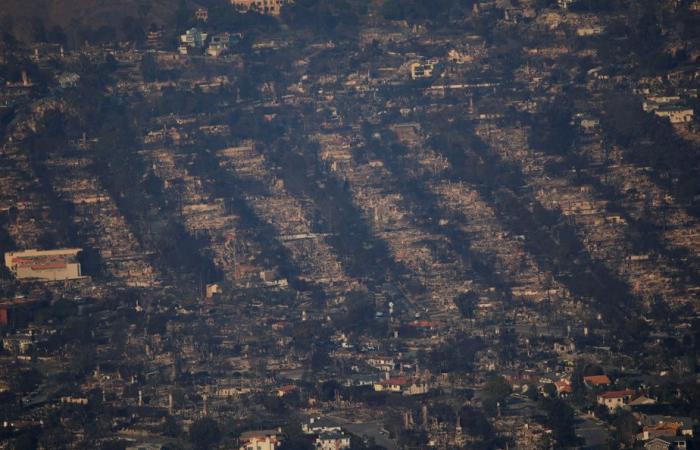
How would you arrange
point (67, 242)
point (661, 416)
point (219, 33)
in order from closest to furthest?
point (661, 416) < point (67, 242) < point (219, 33)

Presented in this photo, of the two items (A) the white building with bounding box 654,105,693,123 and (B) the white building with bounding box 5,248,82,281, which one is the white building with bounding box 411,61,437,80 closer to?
(A) the white building with bounding box 654,105,693,123

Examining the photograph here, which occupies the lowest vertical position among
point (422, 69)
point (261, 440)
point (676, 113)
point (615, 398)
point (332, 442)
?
point (422, 69)

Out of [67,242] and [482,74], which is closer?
[67,242]

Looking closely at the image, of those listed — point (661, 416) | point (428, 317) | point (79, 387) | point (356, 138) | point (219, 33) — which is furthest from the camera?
point (219, 33)

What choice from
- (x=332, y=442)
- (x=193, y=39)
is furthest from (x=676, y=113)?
(x=332, y=442)

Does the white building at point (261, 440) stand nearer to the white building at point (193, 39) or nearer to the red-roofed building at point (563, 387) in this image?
the red-roofed building at point (563, 387)

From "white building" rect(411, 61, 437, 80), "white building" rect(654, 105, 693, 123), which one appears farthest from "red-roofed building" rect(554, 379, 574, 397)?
"white building" rect(411, 61, 437, 80)

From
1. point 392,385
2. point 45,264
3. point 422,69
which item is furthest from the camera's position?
point 422,69

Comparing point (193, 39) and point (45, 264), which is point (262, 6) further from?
point (45, 264)

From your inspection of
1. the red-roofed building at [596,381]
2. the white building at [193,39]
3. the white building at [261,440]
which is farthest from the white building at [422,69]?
the white building at [261,440]

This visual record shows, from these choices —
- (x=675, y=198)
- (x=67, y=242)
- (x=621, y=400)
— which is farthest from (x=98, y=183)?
(x=621, y=400)

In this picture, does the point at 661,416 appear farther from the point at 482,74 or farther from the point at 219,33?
the point at 219,33
